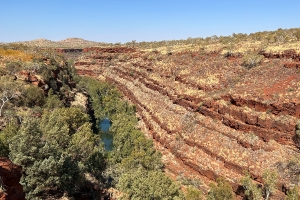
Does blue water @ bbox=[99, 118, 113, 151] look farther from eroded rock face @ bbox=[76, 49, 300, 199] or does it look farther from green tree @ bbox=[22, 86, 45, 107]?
green tree @ bbox=[22, 86, 45, 107]

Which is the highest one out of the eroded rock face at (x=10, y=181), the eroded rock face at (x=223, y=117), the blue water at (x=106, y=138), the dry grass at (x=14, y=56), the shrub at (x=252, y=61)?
the dry grass at (x=14, y=56)

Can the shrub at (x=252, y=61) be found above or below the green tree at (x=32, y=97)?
above

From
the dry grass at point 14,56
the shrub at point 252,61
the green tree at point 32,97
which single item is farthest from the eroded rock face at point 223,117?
the dry grass at point 14,56

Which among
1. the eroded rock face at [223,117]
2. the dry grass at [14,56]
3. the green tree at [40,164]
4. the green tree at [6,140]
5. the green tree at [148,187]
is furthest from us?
the dry grass at [14,56]

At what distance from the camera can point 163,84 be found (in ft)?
200

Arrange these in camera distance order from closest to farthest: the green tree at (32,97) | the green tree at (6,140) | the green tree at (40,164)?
1. the green tree at (40,164)
2. the green tree at (6,140)
3. the green tree at (32,97)

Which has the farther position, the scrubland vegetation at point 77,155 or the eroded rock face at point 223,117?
the eroded rock face at point 223,117

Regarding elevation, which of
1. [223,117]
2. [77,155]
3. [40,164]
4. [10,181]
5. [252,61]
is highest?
[252,61]

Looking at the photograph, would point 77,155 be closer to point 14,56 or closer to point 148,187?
point 148,187

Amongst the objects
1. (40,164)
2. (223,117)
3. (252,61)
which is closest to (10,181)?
(40,164)

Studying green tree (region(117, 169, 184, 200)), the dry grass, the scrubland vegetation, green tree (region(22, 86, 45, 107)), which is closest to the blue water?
the scrubland vegetation

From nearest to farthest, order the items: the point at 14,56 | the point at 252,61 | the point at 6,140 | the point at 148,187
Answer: the point at 148,187, the point at 6,140, the point at 252,61, the point at 14,56

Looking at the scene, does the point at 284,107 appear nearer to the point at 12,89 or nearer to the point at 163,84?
the point at 163,84

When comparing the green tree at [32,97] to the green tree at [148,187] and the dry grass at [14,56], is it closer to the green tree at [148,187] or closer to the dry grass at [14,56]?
the dry grass at [14,56]
